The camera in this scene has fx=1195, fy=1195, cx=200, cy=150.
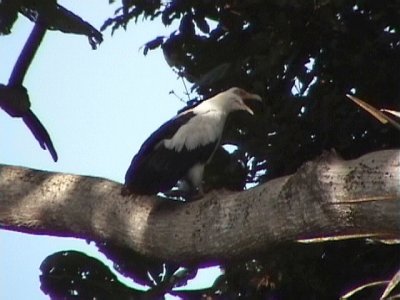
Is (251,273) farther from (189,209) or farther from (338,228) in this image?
(338,228)

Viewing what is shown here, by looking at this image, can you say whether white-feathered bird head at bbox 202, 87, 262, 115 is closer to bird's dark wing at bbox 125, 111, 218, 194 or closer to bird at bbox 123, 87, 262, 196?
bird at bbox 123, 87, 262, 196

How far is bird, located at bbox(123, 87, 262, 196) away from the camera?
5879 millimetres

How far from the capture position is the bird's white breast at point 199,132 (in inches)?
243

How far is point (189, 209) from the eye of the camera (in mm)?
5109

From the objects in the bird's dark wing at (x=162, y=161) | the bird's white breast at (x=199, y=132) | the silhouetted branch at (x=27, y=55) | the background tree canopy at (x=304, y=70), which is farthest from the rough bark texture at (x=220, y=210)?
the background tree canopy at (x=304, y=70)

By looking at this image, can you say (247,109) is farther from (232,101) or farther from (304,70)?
(304,70)

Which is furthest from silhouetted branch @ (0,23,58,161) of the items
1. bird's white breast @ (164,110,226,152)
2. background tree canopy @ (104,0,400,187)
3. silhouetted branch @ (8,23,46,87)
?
background tree canopy @ (104,0,400,187)

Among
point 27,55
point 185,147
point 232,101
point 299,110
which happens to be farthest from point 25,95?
point 299,110

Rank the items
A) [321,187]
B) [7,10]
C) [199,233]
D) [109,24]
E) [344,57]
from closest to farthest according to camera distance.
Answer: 1. [321,187]
2. [199,233]
3. [7,10]
4. [344,57]
5. [109,24]

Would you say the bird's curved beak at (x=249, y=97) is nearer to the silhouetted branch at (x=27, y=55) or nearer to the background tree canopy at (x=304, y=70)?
the background tree canopy at (x=304, y=70)

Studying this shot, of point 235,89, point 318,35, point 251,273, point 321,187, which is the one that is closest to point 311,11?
point 318,35

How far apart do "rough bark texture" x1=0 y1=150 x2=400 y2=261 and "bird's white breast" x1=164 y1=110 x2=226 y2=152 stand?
720 mm

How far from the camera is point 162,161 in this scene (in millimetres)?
6027

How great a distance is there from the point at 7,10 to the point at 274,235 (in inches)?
78.1
